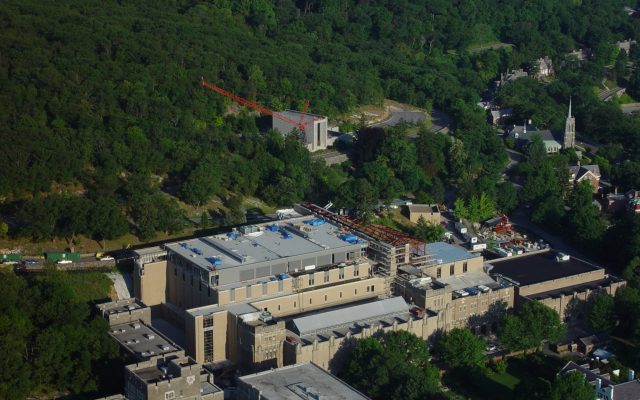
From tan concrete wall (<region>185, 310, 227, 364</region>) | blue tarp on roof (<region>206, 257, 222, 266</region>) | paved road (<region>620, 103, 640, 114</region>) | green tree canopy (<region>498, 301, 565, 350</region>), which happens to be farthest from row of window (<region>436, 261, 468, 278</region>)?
paved road (<region>620, 103, 640, 114</region>)

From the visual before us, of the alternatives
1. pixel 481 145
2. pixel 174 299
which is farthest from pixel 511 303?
pixel 481 145

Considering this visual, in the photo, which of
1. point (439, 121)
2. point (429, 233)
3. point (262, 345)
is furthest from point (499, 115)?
point (262, 345)

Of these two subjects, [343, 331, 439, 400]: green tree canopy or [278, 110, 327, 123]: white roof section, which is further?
[278, 110, 327, 123]: white roof section

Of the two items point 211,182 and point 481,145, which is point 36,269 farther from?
point 481,145

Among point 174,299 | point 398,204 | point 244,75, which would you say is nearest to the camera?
point 174,299

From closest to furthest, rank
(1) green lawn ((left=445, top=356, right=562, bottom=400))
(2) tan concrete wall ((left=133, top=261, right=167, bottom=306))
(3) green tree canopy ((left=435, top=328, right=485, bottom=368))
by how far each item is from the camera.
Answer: (1) green lawn ((left=445, top=356, right=562, bottom=400)) → (3) green tree canopy ((left=435, top=328, right=485, bottom=368)) → (2) tan concrete wall ((left=133, top=261, right=167, bottom=306))

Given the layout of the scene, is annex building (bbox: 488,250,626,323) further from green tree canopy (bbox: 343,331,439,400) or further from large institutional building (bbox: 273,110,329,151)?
large institutional building (bbox: 273,110,329,151)

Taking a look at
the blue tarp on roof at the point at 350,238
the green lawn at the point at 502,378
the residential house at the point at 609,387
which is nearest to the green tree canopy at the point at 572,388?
the residential house at the point at 609,387
